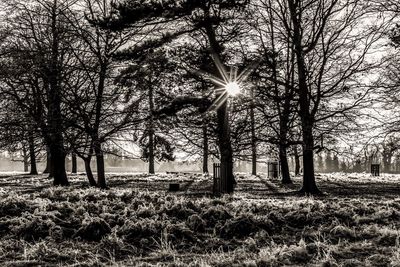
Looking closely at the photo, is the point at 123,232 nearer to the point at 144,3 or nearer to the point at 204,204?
the point at 204,204

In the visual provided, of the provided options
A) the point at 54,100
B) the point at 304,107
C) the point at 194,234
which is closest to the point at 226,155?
the point at 304,107

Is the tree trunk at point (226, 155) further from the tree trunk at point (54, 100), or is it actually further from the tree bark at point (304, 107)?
the tree trunk at point (54, 100)

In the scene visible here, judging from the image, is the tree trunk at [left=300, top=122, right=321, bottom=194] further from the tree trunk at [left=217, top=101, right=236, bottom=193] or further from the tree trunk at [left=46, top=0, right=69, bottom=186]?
the tree trunk at [left=46, top=0, right=69, bottom=186]

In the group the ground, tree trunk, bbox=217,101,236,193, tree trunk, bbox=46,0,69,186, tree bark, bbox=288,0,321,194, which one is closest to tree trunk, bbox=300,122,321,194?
tree bark, bbox=288,0,321,194

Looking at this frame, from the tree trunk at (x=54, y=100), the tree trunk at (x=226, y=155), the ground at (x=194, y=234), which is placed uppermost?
the tree trunk at (x=54, y=100)

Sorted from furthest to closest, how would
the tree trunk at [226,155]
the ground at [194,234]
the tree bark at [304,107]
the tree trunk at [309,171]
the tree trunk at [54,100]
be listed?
the tree trunk at [54,100] < the tree trunk at [226,155] < the tree trunk at [309,171] < the tree bark at [304,107] < the ground at [194,234]

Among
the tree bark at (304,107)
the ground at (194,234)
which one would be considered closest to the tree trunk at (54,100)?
the ground at (194,234)

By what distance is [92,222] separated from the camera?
612cm

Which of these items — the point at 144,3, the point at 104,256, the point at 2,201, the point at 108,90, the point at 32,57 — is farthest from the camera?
the point at 108,90

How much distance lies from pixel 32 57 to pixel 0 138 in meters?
3.50

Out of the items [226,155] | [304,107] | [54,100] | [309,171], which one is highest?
[54,100]

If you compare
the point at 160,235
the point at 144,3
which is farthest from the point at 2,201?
the point at 144,3

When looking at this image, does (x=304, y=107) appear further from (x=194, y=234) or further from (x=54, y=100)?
(x=54, y=100)

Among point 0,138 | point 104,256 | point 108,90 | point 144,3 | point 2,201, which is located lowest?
point 104,256
